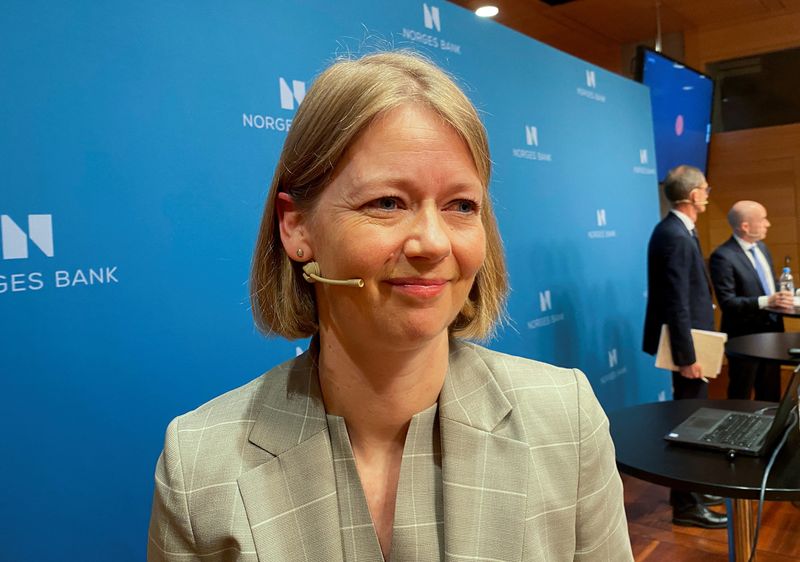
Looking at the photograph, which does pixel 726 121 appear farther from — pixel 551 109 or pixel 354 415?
pixel 354 415

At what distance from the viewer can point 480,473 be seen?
106 cm

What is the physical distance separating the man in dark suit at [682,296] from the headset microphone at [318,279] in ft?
9.95

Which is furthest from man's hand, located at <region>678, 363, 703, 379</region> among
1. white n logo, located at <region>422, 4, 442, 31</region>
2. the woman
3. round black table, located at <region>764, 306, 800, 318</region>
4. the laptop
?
the woman

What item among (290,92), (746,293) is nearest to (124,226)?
(290,92)

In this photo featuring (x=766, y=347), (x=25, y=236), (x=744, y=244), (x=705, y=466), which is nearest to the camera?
(x=25, y=236)

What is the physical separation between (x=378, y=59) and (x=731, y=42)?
7.31m

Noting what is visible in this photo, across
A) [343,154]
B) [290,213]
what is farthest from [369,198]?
[290,213]

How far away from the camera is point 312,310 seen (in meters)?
1.22

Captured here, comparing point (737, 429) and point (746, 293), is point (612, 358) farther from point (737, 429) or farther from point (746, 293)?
point (737, 429)

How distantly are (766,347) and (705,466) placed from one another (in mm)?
2157

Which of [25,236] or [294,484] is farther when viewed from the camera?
[25,236]

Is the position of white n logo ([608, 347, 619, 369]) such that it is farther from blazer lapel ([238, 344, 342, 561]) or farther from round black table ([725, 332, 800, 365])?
blazer lapel ([238, 344, 342, 561])

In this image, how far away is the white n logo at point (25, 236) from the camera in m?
1.58

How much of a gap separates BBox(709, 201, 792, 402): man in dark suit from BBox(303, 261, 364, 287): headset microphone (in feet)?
14.3
